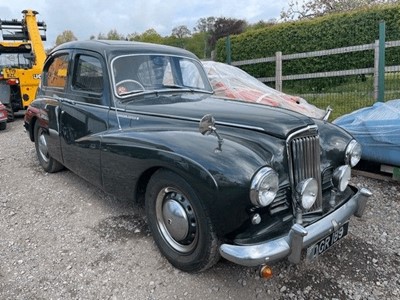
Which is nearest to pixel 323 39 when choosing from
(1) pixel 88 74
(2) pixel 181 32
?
(1) pixel 88 74

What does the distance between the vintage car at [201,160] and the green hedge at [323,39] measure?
6512 mm

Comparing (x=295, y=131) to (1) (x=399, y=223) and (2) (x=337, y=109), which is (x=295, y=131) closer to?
(1) (x=399, y=223)

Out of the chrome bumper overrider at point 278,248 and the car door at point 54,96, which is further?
the car door at point 54,96

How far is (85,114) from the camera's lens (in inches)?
157

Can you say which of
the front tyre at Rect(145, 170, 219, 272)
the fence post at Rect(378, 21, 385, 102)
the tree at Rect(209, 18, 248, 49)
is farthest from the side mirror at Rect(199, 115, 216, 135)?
the tree at Rect(209, 18, 248, 49)

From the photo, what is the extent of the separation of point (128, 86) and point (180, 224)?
1696 millimetres

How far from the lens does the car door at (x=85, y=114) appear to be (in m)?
3.74

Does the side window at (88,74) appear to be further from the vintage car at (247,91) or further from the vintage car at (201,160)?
the vintage car at (247,91)

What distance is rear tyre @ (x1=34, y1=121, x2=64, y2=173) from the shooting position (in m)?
5.34

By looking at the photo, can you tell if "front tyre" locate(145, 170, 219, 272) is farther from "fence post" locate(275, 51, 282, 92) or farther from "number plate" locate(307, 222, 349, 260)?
"fence post" locate(275, 51, 282, 92)

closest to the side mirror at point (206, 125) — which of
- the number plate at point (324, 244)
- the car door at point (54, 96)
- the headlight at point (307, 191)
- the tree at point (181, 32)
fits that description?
the headlight at point (307, 191)

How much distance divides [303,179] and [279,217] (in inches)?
14.8

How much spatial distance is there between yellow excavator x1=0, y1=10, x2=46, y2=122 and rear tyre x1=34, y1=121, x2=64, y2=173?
613 cm

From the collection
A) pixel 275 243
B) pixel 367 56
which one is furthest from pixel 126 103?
pixel 367 56
